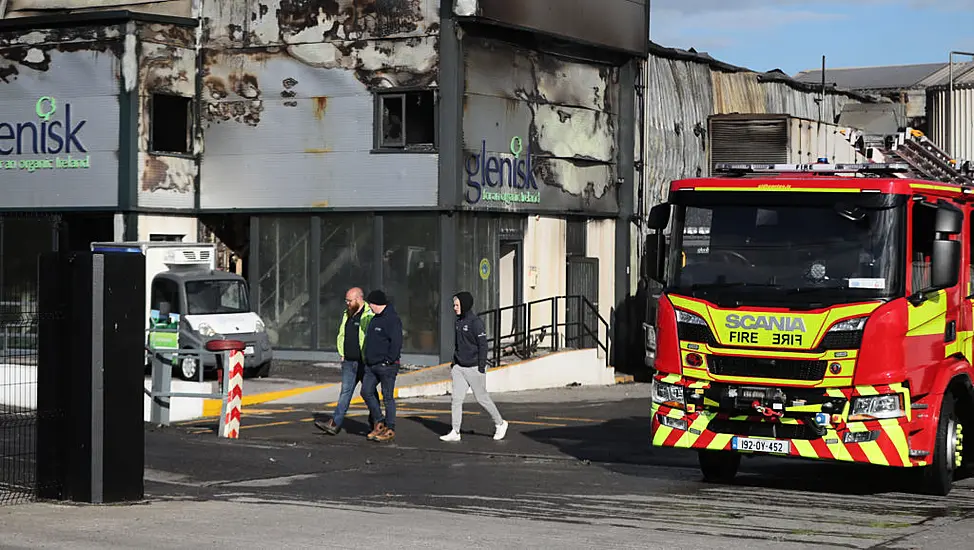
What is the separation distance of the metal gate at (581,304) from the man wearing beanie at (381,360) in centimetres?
1547

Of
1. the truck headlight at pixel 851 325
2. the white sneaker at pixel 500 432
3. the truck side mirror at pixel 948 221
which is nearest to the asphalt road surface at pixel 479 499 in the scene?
the white sneaker at pixel 500 432

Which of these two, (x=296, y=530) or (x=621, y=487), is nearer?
(x=296, y=530)

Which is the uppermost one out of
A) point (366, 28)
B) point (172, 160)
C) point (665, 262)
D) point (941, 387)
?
point (366, 28)

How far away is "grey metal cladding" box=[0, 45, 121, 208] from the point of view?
30.4m

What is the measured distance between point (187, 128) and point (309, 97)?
290 centimetres

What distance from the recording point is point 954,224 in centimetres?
1302

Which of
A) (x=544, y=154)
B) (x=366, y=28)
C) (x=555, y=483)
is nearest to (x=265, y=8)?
(x=366, y=28)

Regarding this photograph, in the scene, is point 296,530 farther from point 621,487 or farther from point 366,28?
point 366,28

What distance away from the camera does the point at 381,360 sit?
18.3m

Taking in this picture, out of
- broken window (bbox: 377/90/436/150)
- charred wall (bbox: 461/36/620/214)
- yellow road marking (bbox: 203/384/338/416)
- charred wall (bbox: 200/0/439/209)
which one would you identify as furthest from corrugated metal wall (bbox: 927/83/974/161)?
yellow road marking (bbox: 203/384/338/416)

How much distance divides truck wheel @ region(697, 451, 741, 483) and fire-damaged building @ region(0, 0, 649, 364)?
1521 cm

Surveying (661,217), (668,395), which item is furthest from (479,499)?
(661,217)

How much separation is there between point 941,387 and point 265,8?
2059 cm

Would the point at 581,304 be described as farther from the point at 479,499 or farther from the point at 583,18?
the point at 479,499
